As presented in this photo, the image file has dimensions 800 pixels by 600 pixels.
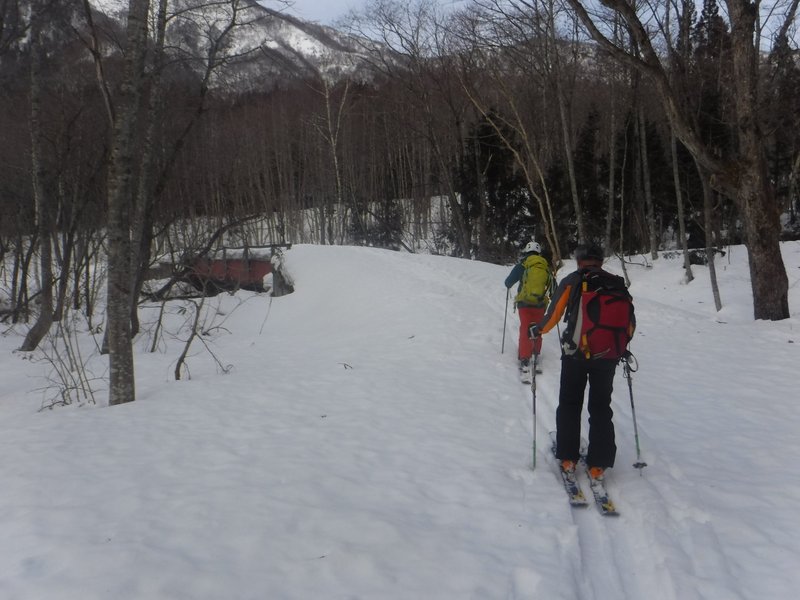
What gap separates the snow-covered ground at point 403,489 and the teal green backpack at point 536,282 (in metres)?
1.09

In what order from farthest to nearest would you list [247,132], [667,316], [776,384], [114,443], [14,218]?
1. [247,132]
2. [14,218]
3. [667,316]
4. [776,384]
5. [114,443]

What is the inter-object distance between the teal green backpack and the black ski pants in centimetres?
327

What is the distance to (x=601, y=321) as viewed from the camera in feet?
13.2

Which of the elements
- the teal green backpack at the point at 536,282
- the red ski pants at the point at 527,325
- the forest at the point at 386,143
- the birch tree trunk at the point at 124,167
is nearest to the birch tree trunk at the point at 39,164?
the forest at the point at 386,143

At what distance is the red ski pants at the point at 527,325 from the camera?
303 inches

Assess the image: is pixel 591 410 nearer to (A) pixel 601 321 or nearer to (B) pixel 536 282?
(A) pixel 601 321

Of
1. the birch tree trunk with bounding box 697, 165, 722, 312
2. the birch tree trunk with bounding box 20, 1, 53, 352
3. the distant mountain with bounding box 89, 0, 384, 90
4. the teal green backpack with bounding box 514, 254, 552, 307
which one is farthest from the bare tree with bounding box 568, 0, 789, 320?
the birch tree trunk with bounding box 20, 1, 53, 352

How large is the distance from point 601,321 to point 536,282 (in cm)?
352

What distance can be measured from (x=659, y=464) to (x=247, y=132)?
1452 inches

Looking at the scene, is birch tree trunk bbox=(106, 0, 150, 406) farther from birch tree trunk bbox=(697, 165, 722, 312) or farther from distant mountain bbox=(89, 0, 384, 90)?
birch tree trunk bbox=(697, 165, 722, 312)

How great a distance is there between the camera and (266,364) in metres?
10.1

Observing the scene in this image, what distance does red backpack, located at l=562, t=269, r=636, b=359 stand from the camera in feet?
13.2

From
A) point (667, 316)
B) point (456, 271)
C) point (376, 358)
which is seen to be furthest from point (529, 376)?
point (456, 271)

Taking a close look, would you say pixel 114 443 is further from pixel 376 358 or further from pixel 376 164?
pixel 376 164
